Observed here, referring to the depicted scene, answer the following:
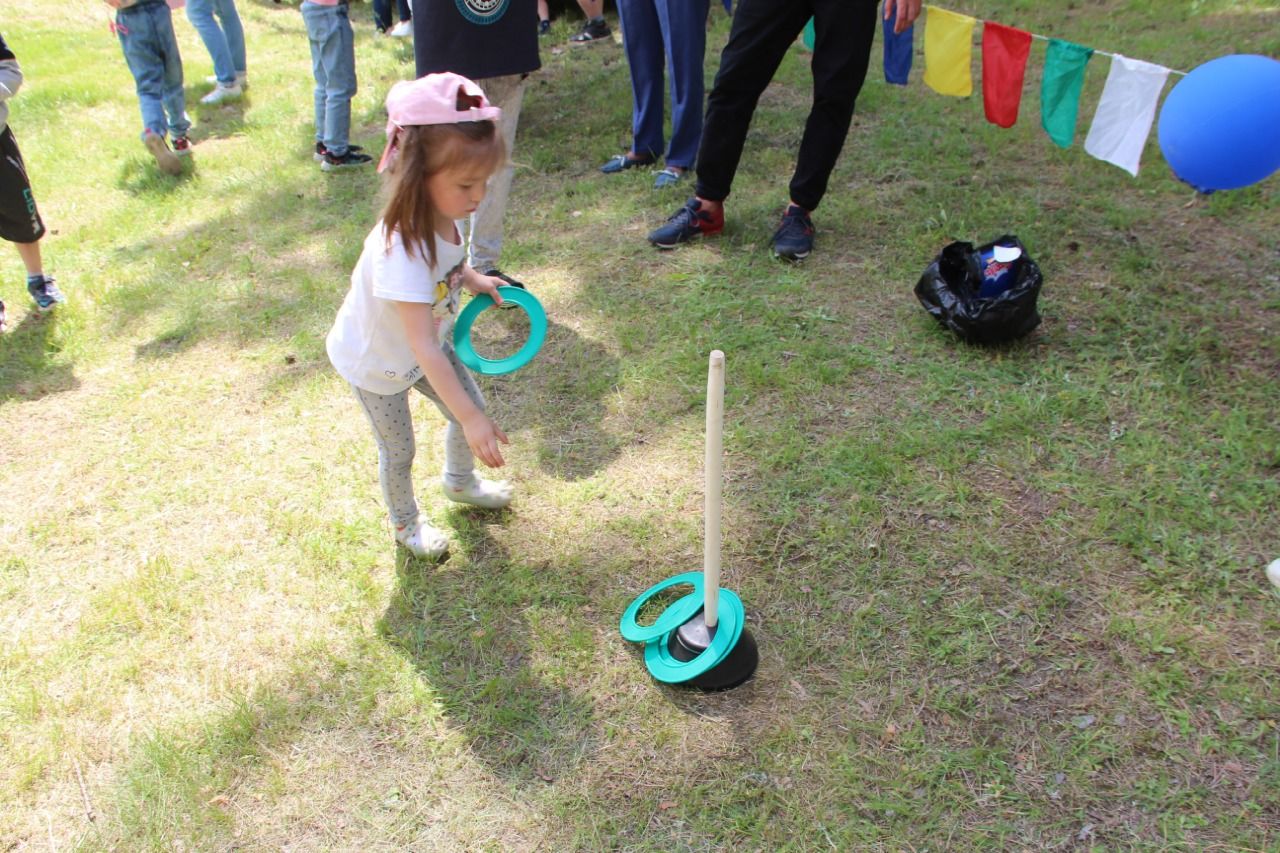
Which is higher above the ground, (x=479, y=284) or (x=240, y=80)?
(x=479, y=284)

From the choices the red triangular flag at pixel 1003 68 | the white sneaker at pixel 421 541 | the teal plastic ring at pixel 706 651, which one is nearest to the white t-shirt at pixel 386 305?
the white sneaker at pixel 421 541

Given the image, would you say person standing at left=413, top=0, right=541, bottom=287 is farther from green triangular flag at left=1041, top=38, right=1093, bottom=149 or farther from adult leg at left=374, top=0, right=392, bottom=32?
adult leg at left=374, top=0, right=392, bottom=32

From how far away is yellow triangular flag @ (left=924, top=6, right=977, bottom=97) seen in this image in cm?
457

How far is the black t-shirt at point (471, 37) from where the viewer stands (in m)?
3.60

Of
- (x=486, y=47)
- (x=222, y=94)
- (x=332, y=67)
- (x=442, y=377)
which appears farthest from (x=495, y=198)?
(x=222, y=94)

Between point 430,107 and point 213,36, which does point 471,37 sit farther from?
point 213,36

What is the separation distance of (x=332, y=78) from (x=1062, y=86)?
13.6 feet

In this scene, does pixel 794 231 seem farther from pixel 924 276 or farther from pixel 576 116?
pixel 576 116

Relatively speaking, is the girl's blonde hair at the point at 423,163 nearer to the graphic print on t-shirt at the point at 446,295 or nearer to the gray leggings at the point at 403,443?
the graphic print on t-shirt at the point at 446,295

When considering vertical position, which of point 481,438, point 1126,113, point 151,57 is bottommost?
point 151,57

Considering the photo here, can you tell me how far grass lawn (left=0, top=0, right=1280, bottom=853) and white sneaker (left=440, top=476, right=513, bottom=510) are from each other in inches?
3.4

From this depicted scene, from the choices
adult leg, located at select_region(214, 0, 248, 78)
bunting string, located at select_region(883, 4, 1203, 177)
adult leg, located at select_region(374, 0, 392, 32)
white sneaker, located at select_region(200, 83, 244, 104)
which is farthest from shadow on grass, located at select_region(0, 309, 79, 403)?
adult leg, located at select_region(374, 0, 392, 32)

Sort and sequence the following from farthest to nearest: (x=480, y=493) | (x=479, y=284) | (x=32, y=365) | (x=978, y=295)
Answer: (x=32, y=365) → (x=978, y=295) → (x=480, y=493) → (x=479, y=284)

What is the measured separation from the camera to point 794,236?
13.6 feet
